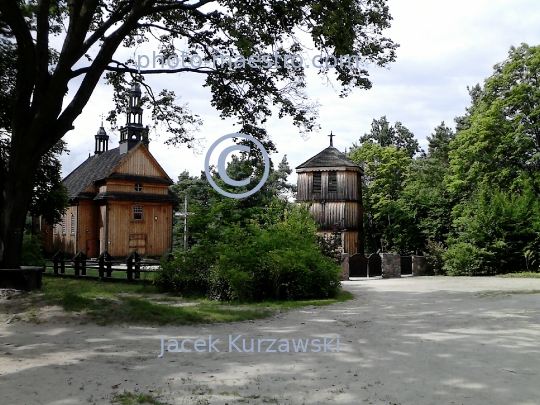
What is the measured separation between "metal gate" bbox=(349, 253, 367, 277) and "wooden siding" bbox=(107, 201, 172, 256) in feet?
62.4

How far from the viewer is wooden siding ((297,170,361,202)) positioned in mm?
34531

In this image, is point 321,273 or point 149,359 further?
point 321,273

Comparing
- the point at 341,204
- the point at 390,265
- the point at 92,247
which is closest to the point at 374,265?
the point at 390,265

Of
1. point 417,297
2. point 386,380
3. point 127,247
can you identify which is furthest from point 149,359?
point 127,247

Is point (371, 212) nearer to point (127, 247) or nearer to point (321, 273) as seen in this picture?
point (127, 247)

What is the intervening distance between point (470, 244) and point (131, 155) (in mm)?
26778

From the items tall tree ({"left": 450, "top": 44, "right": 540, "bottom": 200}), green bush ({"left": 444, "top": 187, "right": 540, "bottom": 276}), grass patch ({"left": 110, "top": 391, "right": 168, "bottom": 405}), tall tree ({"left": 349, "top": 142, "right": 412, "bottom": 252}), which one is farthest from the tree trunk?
tall tree ({"left": 349, "top": 142, "right": 412, "bottom": 252})

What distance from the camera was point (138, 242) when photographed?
1501 inches

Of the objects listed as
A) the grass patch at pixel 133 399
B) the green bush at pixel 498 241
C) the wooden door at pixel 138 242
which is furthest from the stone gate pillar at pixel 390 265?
the wooden door at pixel 138 242

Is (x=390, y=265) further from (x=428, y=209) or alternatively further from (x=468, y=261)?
(x=428, y=209)

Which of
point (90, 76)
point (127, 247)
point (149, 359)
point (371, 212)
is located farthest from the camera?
point (371, 212)

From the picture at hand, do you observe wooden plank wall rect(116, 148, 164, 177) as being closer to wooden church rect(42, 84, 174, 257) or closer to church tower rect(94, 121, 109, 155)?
wooden church rect(42, 84, 174, 257)

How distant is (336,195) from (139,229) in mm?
16543

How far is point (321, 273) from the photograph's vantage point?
13328mm
